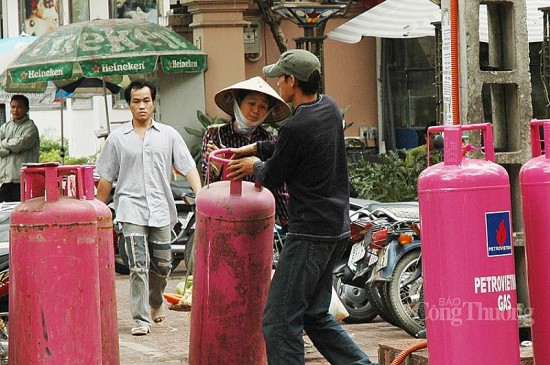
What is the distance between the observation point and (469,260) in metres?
5.67

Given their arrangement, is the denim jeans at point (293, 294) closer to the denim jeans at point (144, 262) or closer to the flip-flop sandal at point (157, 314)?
the denim jeans at point (144, 262)

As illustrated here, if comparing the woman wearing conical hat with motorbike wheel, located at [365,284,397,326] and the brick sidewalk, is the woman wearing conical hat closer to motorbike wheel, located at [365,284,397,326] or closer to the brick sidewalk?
the brick sidewalk

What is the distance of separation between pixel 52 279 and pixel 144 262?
335 centimetres

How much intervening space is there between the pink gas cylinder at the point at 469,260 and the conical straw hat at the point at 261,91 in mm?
2011

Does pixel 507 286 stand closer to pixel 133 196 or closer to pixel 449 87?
pixel 449 87

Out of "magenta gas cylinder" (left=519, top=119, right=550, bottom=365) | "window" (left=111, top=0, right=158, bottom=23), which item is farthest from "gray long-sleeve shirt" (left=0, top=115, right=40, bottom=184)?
"window" (left=111, top=0, right=158, bottom=23)

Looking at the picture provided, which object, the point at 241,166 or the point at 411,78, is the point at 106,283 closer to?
the point at 241,166

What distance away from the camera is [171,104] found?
18.4m

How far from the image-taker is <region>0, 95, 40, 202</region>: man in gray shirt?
50.2 feet

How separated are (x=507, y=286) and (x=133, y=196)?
453 centimetres

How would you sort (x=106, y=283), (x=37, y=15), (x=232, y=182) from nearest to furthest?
(x=232, y=182), (x=106, y=283), (x=37, y=15)

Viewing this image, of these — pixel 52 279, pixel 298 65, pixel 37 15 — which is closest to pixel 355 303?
pixel 298 65

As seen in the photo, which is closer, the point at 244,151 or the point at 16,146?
the point at 244,151

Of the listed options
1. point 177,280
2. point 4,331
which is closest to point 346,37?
point 177,280
